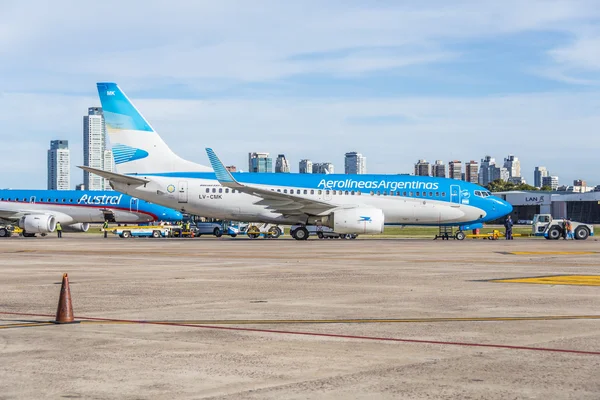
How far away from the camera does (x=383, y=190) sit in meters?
51.5

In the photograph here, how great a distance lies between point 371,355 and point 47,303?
7739mm

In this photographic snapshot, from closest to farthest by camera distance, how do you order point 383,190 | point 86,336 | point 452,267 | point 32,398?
point 32,398 < point 86,336 < point 452,267 < point 383,190

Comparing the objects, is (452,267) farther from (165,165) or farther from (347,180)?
(165,165)

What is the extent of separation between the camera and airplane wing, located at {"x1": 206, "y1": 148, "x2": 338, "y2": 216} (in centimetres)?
4794

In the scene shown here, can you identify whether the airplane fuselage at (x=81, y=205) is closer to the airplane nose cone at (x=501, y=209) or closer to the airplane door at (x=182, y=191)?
the airplane door at (x=182, y=191)

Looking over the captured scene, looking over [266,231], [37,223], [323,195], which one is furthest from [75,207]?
[323,195]

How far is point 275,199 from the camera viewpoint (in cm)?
4975

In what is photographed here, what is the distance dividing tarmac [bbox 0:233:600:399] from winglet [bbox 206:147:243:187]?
2639cm

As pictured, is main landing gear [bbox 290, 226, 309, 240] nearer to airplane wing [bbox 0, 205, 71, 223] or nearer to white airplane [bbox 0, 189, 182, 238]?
white airplane [bbox 0, 189, 182, 238]

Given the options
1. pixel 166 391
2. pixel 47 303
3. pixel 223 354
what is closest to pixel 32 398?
pixel 166 391

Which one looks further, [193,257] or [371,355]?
[193,257]

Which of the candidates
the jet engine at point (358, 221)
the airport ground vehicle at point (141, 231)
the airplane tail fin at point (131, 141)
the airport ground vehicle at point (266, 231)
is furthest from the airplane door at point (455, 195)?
the airport ground vehicle at point (141, 231)

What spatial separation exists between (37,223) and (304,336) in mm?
53903

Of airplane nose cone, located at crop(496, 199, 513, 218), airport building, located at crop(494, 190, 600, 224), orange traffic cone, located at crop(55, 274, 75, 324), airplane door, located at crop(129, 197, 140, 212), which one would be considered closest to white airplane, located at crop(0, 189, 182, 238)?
airplane door, located at crop(129, 197, 140, 212)
